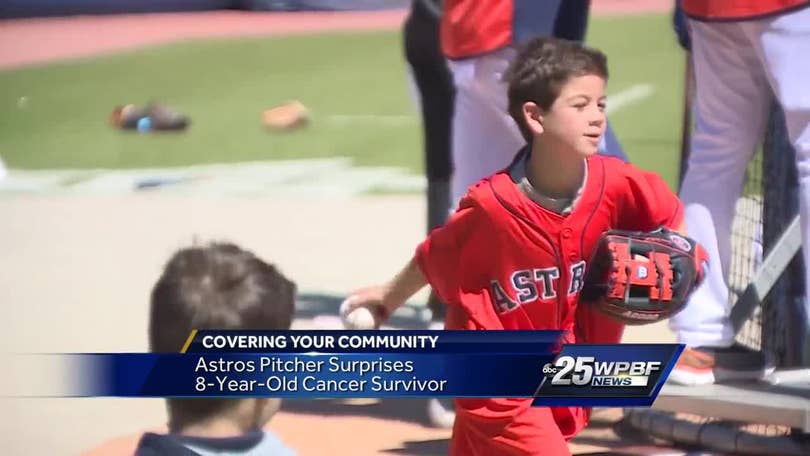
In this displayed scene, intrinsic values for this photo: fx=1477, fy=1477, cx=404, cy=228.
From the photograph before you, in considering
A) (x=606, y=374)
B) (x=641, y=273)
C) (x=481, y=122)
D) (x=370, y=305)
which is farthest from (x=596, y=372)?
(x=481, y=122)

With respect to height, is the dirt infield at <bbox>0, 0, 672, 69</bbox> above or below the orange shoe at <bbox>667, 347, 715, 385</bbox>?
above

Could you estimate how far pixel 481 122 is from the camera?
323 centimetres

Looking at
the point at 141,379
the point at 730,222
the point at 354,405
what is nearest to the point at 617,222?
the point at 730,222

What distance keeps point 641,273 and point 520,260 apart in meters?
0.25

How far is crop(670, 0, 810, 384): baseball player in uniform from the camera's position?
3096 mm

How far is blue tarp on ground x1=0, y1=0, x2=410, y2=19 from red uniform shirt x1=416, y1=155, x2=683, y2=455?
50cm

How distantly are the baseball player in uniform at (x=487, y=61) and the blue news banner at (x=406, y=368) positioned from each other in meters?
0.38

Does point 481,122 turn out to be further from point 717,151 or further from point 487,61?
point 717,151

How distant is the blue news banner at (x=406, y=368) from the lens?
9.94 feet

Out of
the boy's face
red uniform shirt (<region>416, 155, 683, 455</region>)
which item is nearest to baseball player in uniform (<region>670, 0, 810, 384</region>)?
red uniform shirt (<region>416, 155, 683, 455</region>)

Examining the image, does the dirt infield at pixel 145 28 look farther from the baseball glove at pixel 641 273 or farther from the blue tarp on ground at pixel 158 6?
the baseball glove at pixel 641 273

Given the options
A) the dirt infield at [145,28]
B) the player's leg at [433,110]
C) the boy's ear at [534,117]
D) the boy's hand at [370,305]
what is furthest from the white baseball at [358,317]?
the dirt infield at [145,28]

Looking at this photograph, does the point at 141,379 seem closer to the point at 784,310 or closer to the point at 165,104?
the point at 165,104

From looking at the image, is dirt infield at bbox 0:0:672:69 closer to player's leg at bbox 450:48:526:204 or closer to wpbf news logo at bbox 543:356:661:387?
player's leg at bbox 450:48:526:204
